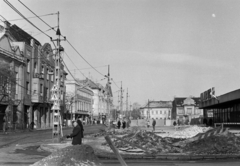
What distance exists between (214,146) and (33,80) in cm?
4486

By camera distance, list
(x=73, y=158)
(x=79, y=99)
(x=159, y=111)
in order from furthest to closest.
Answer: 1. (x=159, y=111)
2. (x=79, y=99)
3. (x=73, y=158)

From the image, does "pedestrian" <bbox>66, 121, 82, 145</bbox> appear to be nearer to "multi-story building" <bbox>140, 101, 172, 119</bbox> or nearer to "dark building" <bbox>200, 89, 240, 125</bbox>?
"dark building" <bbox>200, 89, 240, 125</bbox>

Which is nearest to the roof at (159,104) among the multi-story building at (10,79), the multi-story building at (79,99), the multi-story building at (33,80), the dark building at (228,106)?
the multi-story building at (79,99)

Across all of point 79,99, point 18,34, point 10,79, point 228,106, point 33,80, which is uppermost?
point 18,34

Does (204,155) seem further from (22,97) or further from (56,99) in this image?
(22,97)

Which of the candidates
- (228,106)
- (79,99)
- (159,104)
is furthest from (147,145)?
(159,104)

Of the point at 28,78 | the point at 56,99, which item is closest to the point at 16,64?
the point at 28,78

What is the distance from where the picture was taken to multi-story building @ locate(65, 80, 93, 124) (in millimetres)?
91062

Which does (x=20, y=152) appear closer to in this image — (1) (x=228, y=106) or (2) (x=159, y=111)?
(1) (x=228, y=106)

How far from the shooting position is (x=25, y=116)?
54.0 m

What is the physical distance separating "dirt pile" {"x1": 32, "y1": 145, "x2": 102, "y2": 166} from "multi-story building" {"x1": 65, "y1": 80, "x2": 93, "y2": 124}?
77805 millimetres

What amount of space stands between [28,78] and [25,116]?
6250 millimetres

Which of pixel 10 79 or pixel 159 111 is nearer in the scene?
pixel 10 79

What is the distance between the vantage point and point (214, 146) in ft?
55.6
